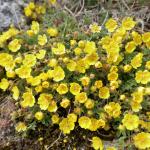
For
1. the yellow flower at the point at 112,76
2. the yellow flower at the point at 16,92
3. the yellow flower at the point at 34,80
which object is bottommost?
the yellow flower at the point at 16,92

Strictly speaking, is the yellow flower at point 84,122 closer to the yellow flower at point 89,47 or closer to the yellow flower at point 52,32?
the yellow flower at point 89,47

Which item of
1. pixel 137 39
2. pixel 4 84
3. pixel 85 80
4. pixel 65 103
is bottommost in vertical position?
pixel 4 84

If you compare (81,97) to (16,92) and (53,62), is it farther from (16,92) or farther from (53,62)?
(16,92)

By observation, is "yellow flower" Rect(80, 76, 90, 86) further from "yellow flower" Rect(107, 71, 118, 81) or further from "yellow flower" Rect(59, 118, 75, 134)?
"yellow flower" Rect(59, 118, 75, 134)

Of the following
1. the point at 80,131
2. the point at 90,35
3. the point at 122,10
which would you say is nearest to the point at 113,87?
the point at 80,131

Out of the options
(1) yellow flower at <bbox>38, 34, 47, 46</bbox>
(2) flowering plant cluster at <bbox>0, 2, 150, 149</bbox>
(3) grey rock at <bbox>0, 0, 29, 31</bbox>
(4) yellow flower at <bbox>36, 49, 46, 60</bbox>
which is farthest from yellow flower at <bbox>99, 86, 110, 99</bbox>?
(3) grey rock at <bbox>0, 0, 29, 31</bbox>

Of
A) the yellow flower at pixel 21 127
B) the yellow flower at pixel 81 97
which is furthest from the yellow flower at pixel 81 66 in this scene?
the yellow flower at pixel 21 127

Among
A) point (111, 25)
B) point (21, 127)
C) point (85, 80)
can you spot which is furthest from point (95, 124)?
point (111, 25)
